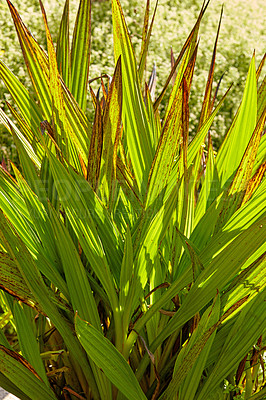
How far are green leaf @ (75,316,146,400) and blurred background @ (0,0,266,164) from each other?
8.77 feet

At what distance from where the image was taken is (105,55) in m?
3.88

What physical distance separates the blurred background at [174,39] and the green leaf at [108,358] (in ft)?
8.77

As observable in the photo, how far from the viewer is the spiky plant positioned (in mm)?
866

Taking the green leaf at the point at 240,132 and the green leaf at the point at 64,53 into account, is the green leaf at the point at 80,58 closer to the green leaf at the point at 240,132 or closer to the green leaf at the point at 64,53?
the green leaf at the point at 64,53

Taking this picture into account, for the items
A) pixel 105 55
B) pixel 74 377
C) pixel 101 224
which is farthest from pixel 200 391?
pixel 105 55

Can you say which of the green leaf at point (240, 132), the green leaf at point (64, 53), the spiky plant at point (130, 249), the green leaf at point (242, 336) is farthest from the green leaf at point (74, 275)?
the green leaf at point (64, 53)

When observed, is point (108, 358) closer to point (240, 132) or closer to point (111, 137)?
point (111, 137)

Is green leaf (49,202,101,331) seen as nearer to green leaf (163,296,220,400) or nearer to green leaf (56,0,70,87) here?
green leaf (163,296,220,400)

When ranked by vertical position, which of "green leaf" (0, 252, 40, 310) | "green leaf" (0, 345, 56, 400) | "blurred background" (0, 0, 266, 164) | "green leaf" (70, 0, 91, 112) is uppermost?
"blurred background" (0, 0, 266, 164)

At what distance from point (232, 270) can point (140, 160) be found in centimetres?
34

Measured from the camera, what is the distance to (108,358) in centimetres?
83

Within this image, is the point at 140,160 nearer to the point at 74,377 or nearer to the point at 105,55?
the point at 74,377

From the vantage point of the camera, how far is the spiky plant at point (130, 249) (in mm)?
866

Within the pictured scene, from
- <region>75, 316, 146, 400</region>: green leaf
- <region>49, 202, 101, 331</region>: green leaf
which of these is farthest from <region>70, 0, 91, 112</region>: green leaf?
<region>75, 316, 146, 400</region>: green leaf
